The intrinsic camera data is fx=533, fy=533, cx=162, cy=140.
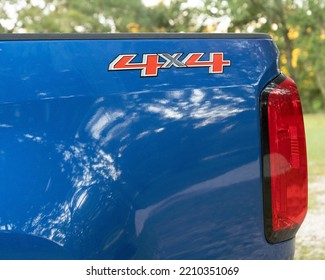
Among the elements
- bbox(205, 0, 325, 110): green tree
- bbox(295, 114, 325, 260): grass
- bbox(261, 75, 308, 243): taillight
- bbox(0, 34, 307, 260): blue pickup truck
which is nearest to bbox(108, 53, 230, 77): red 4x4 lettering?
bbox(0, 34, 307, 260): blue pickup truck

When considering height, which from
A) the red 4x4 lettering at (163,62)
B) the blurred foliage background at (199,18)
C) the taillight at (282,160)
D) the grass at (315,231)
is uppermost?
the red 4x4 lettering at (163,62)

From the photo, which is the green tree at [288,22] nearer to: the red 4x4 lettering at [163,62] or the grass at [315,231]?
the grass at [315,231]

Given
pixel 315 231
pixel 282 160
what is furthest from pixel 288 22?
pixel 282 160

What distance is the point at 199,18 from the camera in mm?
Answer: 33406

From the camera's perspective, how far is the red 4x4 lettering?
1649mm

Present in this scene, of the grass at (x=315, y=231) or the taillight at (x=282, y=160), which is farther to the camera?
the grass at (x=315, y=231)

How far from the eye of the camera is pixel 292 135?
178 centimetres

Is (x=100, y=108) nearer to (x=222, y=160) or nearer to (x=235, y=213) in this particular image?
(x=222, y=160)

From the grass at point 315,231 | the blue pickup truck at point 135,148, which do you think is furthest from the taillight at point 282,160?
the grass at point 315,231

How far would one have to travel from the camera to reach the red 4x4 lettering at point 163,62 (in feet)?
5.41

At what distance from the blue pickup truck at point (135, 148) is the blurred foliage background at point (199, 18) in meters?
24.5

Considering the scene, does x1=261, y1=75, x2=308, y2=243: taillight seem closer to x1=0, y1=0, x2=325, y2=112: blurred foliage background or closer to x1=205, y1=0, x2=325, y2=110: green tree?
x1=0, y1=0, x2=325, y2=112: blurred foliage background
